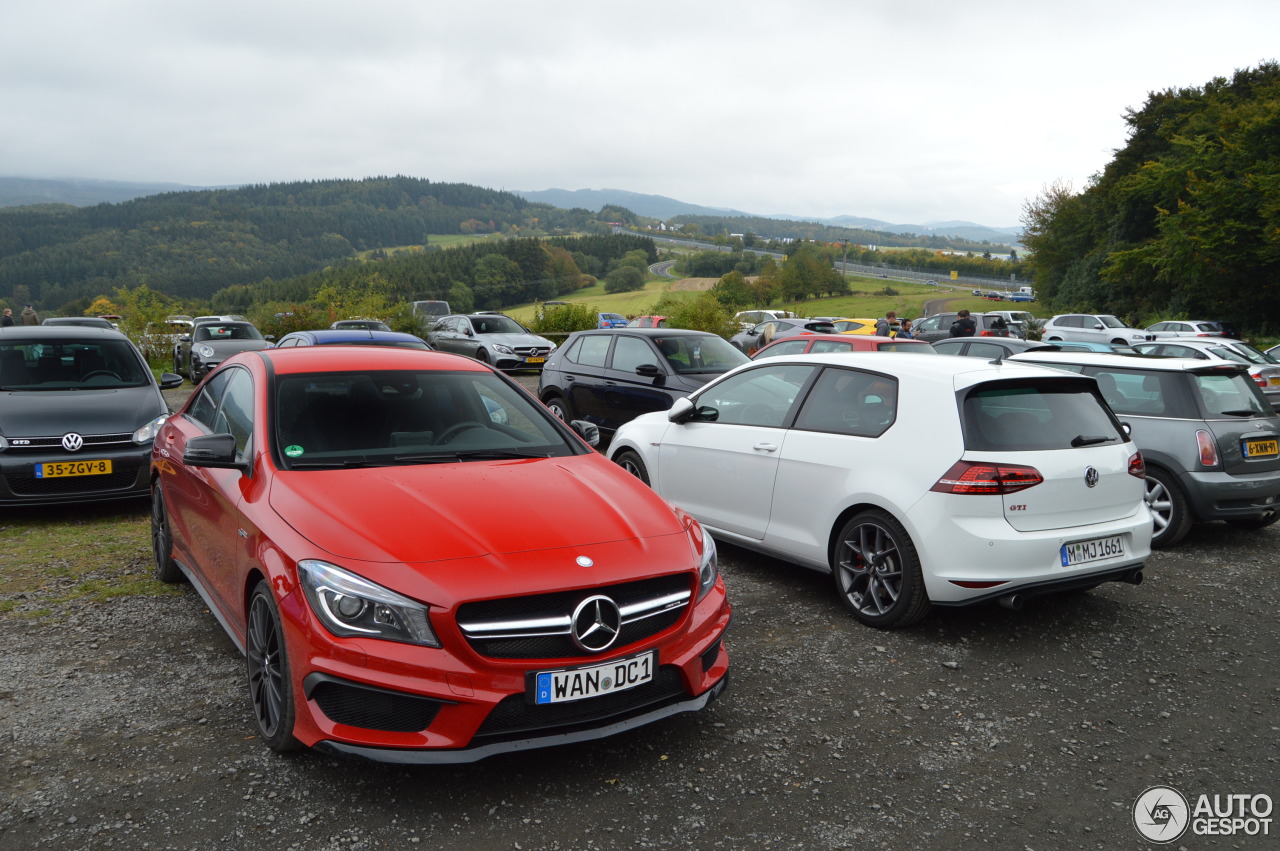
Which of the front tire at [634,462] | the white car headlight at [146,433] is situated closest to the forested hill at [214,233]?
the white car headlight at [146,433]

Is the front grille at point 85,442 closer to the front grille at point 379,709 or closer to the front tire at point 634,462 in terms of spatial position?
the front tire at point 634,462

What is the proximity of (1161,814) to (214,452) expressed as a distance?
4.10 metres

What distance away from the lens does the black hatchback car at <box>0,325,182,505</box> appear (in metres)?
7.17

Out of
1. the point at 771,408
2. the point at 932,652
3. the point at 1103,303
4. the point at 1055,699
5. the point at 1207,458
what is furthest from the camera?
the point at 1103,303

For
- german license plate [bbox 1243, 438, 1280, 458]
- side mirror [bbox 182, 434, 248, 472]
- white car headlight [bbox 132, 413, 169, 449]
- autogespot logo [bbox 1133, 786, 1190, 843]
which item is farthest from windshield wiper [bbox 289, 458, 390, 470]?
german license plate [bbox 1243, 438, 1280, 458]

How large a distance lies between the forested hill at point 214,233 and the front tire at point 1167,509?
78.9 meters

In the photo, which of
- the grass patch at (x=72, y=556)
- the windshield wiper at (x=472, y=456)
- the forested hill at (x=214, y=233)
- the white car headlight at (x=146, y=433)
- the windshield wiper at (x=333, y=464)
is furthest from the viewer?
the forested hill at (x=214, y=233)

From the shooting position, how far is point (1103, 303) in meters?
55.1

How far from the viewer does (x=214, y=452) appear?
3.98m

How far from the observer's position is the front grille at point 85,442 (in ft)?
23.4

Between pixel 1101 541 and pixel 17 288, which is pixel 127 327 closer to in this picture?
pixel 1101 541

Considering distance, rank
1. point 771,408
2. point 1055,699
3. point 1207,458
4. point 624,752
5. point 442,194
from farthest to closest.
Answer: point 442,194 → point 1207,458 → point 771,408 → point 1055,699 → point 624,752

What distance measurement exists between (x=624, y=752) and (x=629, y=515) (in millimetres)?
959

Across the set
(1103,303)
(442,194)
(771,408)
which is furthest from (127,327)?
(442,194)
